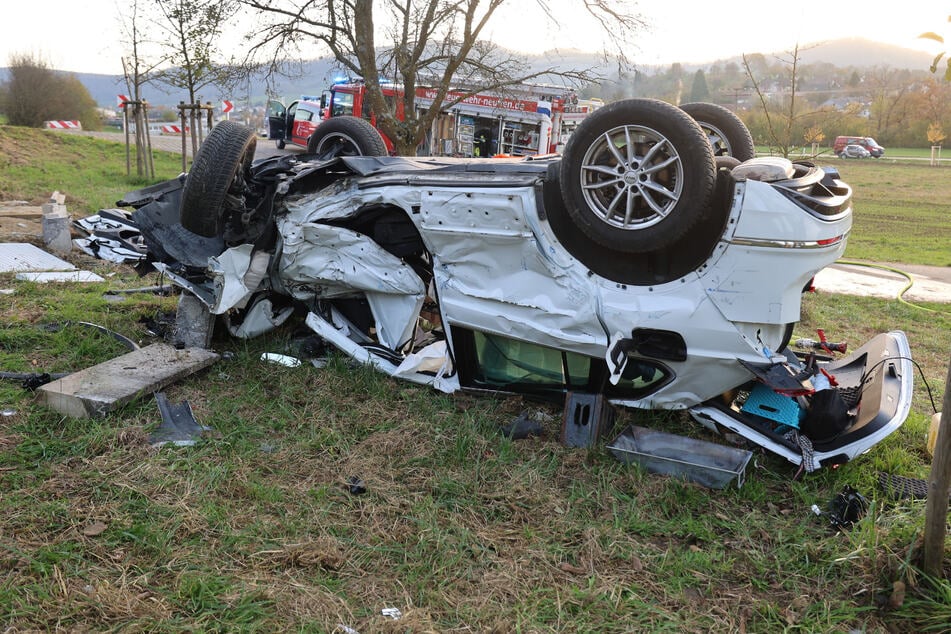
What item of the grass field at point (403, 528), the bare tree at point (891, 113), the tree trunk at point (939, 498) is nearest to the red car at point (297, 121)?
the grass field at point (403, 528)

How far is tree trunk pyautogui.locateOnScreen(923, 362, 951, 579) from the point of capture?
8.63ft

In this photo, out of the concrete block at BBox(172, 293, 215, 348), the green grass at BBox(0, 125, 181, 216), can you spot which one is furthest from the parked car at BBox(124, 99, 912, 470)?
the green grass at BBox(0, 125, 181, 216)

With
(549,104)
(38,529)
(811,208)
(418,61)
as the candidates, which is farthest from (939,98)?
(38,529)

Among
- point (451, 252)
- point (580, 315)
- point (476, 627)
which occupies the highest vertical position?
point (451, 252)

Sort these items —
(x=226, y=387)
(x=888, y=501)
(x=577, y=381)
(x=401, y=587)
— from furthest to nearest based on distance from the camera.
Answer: (x=226, y=387) < (x=577, y=381) < (x=888, y=501) < (x=401, y=587)

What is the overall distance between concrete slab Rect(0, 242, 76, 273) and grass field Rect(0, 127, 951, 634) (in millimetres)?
3665

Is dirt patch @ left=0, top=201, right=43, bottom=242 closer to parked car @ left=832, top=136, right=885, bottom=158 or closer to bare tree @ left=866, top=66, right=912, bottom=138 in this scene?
parked car @ left=832, top=136, right=885, bottom=158

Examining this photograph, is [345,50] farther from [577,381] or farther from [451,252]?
[577,381]

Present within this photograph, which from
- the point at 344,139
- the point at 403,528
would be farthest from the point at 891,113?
the point at 403,528

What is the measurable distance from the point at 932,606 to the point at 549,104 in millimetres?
17781

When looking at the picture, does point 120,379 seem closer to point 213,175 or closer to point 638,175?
point 213,175

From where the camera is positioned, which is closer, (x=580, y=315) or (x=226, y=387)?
(x=580, y=315)

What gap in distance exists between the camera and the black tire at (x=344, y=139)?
19.4ft

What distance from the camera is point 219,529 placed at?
10.3ft
